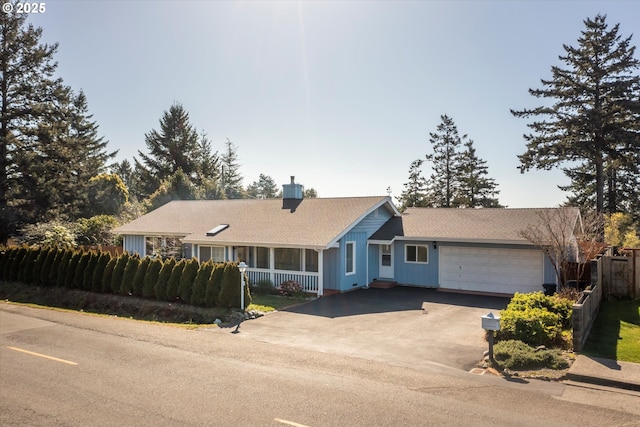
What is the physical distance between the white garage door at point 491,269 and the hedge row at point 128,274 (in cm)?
1008

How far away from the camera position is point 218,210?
1059 inches

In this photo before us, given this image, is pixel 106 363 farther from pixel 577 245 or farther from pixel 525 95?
pixel 525 95

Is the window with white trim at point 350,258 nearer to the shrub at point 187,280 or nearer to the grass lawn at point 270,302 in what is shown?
the grass lawn at point 270,302

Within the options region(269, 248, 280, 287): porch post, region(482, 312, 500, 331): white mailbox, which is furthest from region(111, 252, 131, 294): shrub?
region(482, 312, 500, 331): white mailbox

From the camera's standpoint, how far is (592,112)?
95.0 feet

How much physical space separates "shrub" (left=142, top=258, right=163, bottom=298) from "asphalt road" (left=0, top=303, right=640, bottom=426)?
244 inches

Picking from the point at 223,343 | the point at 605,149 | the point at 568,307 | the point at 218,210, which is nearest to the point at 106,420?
the point at 223,343

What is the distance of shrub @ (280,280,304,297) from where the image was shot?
18.9 metres

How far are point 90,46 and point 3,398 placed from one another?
15.3 metres

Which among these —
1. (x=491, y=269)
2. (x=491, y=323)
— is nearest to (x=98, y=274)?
(x=491, y=323)

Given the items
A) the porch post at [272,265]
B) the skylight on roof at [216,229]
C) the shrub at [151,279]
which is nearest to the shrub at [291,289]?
the porch post at [272,265]

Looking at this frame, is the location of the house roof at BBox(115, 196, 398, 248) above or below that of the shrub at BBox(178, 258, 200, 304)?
above

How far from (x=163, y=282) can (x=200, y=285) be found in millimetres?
2140

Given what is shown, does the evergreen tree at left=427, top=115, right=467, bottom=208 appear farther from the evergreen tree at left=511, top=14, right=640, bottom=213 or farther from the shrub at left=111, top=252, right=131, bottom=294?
the shrub at left=111, top=252, right=131, bottom=294
